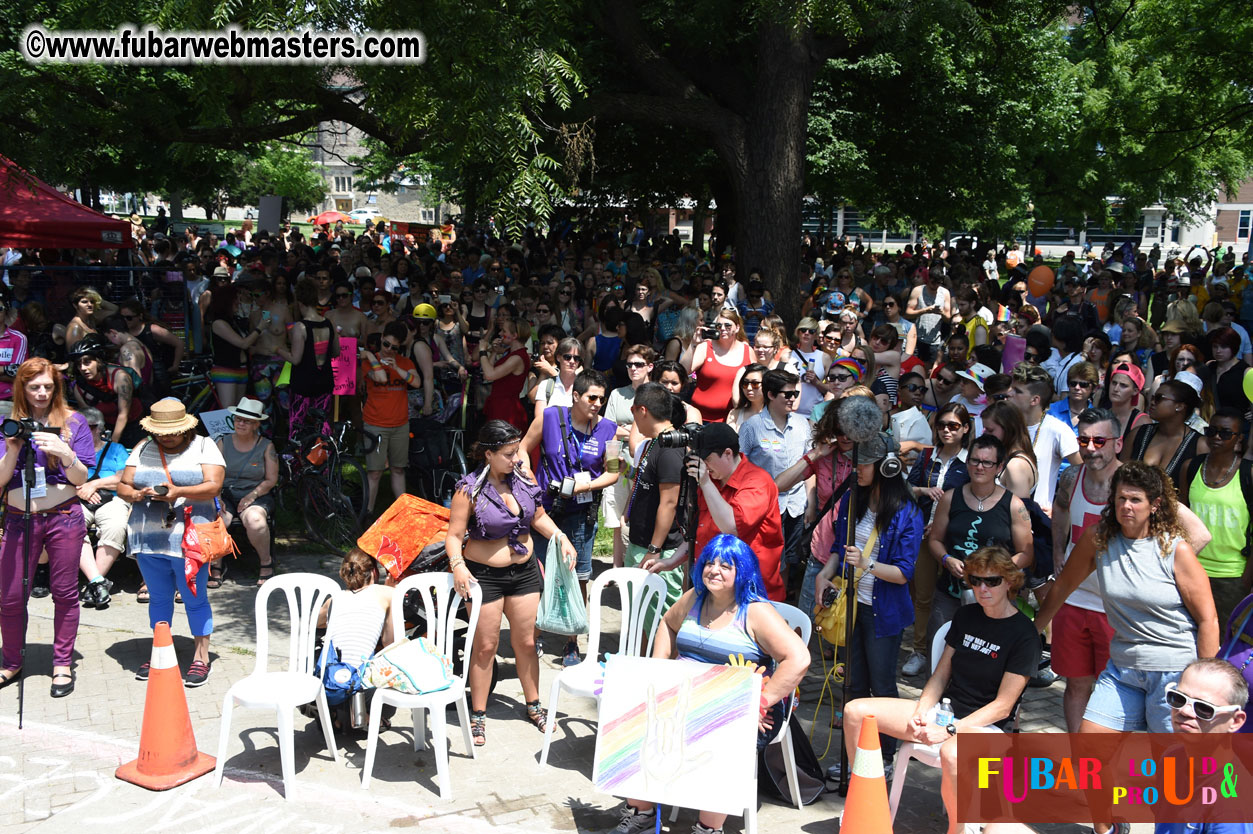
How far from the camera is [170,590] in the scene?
6.42 m

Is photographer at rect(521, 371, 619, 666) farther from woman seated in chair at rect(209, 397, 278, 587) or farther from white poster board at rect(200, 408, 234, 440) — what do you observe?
white poster board at rect(200, 408, 234, 440)

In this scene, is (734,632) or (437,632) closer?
(734,632)

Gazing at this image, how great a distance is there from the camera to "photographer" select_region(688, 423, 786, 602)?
566 cm

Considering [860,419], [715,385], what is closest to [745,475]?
[860,419]

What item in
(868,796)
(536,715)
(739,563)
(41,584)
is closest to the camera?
(868,796)

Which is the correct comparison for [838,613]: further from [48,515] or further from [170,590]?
[48,515]

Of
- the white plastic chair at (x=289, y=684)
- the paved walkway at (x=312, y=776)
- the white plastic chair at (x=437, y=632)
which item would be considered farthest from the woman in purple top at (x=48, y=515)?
the white plastic chair at (x=437, y=632)

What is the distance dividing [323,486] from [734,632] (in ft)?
15.8

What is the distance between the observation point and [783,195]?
1377 centimetres

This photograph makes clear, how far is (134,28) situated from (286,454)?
138 inches

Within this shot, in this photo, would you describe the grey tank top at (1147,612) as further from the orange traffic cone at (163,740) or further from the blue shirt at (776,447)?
the orange traffic cone at (163,740)

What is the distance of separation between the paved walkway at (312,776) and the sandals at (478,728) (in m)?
0.05

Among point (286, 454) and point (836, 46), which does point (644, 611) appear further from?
point (836, 46)

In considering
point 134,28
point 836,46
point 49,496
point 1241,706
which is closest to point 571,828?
point 1241,706
